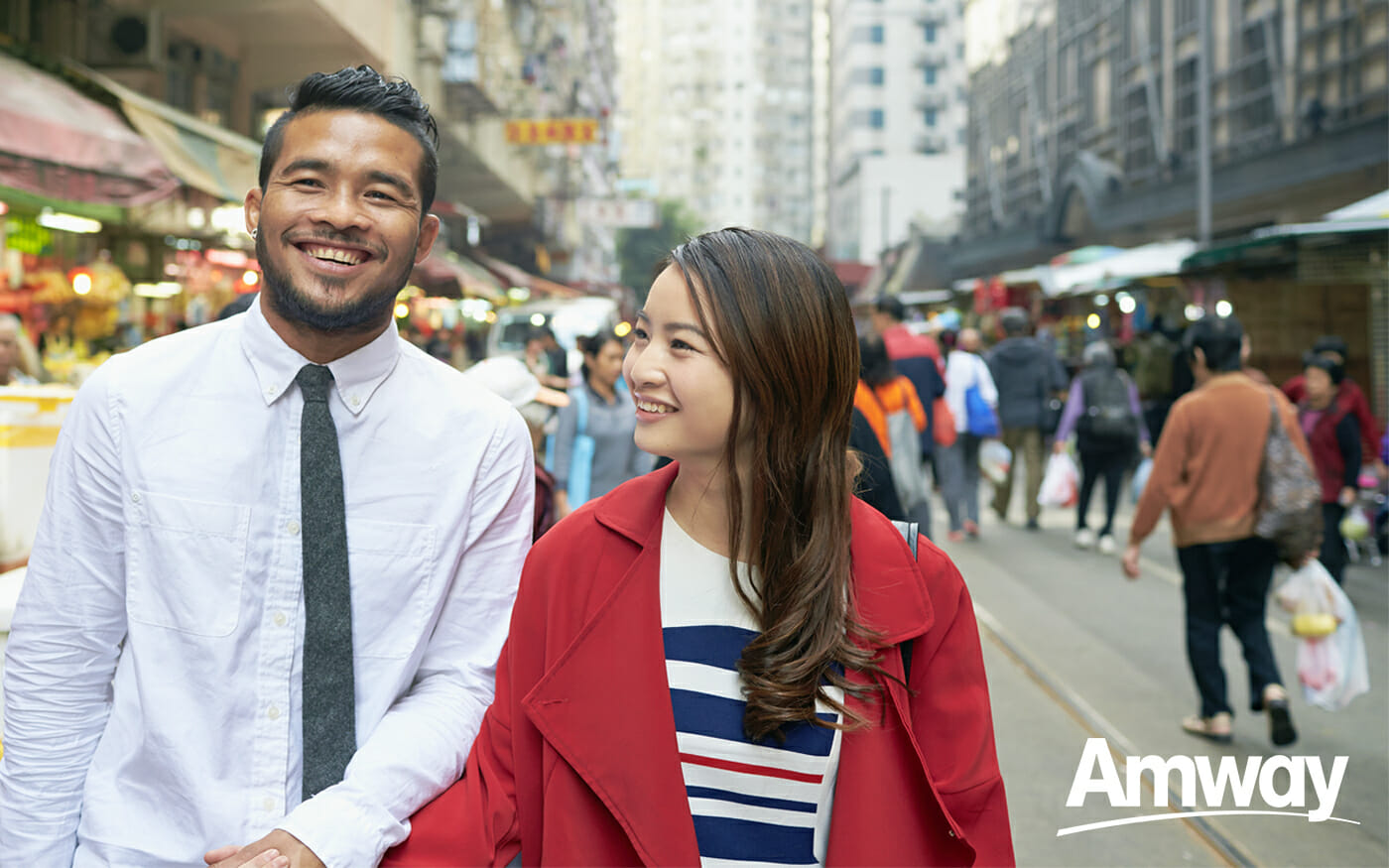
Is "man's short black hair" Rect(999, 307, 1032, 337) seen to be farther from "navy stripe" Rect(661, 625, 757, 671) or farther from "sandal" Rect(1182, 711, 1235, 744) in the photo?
"navy stripe" Rect(661, 625, 757, 671)

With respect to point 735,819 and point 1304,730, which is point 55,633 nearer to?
point 735,819

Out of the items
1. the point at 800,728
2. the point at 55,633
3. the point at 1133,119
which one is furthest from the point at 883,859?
the point at 1133,119

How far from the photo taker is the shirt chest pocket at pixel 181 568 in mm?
1827

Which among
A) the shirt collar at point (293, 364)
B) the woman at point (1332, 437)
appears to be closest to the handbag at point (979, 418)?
the woman at point (1332, 437)

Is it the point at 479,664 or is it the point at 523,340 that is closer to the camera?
the point at 479,664

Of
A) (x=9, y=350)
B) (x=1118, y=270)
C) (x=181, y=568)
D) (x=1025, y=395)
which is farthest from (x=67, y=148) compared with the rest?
(x=1118, y=270)

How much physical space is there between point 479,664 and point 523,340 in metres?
20.5

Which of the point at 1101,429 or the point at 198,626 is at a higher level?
the point at 1101,429

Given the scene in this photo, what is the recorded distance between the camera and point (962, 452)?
1216 centimetres

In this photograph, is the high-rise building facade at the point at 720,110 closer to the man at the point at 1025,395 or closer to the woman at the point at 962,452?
the man at the point at 1025,395

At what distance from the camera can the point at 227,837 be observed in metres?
1.81

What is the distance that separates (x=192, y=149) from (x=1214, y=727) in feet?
26.9

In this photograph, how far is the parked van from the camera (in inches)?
864

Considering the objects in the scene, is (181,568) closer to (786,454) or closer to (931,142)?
(786,454)
